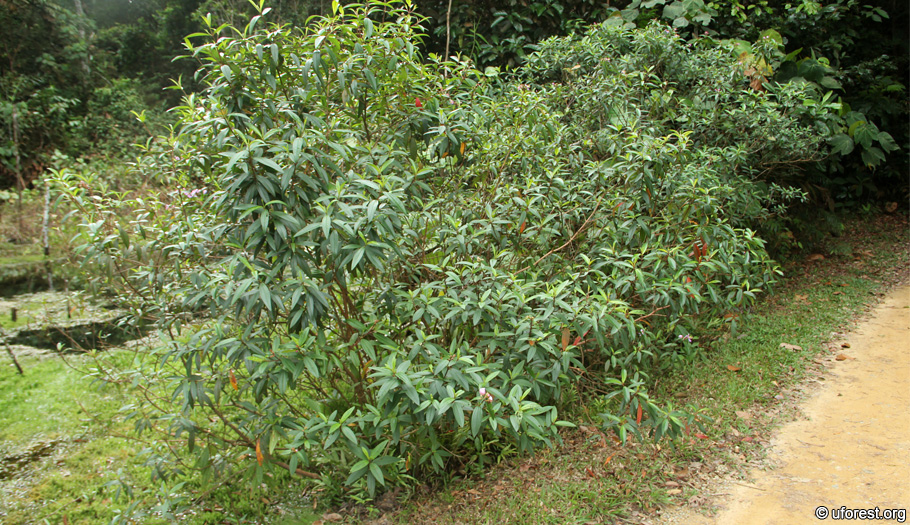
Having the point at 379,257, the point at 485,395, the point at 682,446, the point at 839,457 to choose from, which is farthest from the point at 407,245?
the point at 839,457

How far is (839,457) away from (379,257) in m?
2.61

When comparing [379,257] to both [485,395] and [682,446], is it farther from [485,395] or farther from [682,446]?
[682,446]

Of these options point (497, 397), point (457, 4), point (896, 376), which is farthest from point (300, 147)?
point (457, 4)

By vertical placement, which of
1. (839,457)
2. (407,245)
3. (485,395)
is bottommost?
(839,457)

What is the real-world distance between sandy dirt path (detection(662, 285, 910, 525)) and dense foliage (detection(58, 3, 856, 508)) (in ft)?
1.48

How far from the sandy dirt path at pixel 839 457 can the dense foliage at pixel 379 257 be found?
0.45m

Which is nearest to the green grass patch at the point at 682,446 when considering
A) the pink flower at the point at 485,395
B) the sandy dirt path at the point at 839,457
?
the sandy dirt path at the point at 839,457

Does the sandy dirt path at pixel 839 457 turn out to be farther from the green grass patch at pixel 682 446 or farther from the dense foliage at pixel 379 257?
the dense foliage at pixel 379 257

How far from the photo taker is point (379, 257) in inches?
90.6

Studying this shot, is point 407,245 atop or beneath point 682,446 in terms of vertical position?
atop

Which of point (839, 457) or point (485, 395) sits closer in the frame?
point (485, 395)

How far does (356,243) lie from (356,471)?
0.95m

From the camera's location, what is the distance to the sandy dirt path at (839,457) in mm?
2537

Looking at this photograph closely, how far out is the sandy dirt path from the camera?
254 centimetres
